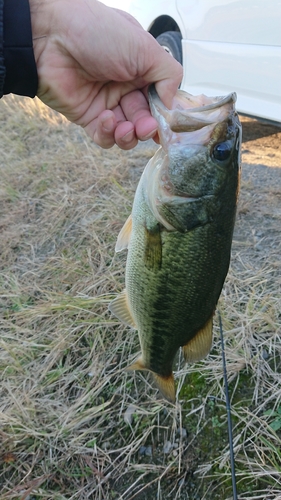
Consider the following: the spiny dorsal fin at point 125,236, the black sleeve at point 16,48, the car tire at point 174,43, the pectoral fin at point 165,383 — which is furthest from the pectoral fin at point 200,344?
the car tire at point 174,43

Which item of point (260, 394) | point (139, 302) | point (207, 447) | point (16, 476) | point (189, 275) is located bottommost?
point (16, 476)

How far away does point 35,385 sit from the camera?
2434 mm

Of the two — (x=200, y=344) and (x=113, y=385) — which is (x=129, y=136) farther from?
(x=113, y=385)

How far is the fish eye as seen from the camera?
56.4 inches

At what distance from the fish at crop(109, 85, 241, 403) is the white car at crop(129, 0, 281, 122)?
2.40m

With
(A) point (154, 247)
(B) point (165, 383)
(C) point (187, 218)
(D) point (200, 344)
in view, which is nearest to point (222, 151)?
(C) point (187, 218)

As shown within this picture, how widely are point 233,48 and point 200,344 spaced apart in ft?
10.5

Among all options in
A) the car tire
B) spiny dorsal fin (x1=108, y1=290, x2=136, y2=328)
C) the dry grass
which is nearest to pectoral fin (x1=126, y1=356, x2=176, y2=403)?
spiny dorsal fin (x1=108, y1=290, x2=136, y2=328)

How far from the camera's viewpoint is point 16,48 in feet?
5.86

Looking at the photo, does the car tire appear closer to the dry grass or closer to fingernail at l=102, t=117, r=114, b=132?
the dry grass

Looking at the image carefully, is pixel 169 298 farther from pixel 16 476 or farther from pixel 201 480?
pixel 16 476

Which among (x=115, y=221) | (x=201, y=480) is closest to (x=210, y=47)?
(x=115, y=221)

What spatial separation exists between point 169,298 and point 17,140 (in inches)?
178

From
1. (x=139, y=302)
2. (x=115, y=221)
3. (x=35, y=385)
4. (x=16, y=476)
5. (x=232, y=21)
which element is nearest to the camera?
(x=139, y=302)
